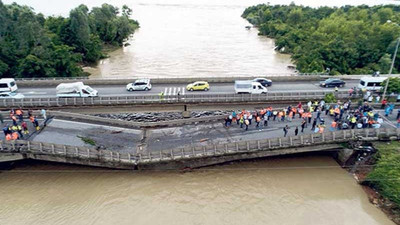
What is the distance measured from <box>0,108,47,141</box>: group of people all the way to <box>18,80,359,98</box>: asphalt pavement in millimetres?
4562

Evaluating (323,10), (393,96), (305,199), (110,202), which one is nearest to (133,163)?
(110,202)

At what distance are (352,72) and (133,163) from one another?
43.0 metres

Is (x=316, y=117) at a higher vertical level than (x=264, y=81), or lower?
lower

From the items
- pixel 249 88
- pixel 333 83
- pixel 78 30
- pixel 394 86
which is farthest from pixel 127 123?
pixel 78 30

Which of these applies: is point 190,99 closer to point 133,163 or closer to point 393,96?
point 133,163

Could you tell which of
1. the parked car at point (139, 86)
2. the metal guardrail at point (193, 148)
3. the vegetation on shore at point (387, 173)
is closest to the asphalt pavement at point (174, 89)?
the parked car at point (139, 86)

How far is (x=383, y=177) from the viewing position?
22016 mm

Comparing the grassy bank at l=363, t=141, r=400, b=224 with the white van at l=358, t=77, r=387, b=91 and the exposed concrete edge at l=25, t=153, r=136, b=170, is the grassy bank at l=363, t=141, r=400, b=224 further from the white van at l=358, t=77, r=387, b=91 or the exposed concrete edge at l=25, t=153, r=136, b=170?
the exposed concrete edge at l=25, t=153, r=136, b=170

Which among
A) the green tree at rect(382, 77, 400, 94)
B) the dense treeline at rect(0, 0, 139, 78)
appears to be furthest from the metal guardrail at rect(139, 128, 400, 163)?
the dense treeline at rect(0, 0, 139, 78)

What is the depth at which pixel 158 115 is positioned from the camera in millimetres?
39375

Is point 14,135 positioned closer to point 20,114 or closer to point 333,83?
point 20,114

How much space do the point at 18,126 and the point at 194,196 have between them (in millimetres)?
14855

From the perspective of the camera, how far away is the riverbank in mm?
20828

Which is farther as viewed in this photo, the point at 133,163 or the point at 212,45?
the point at 212,45
